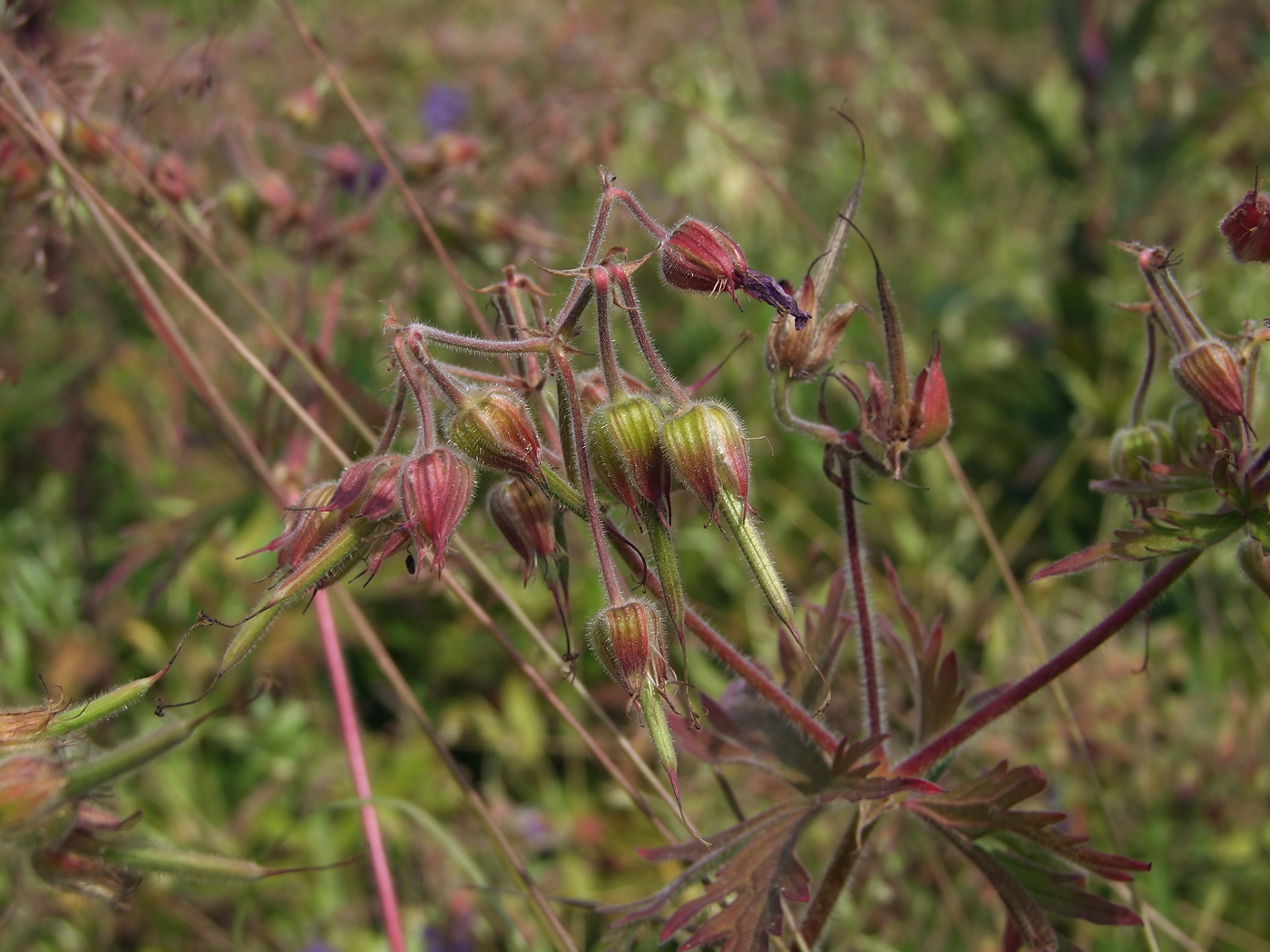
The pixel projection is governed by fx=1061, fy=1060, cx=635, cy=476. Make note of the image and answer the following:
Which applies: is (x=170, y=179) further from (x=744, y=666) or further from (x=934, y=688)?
(x=934, y=688)

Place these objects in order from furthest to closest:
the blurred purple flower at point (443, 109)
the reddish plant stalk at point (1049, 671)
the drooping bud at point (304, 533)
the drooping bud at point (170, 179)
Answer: the blurred purple flower at point (443, 109) < the drooping bud at point (170, 179) < the reddish plant stalk at point (1049, 671) < the drooping bud at point (304, 533)

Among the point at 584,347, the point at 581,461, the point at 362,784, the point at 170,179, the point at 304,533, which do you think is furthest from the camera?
the point at 584,347

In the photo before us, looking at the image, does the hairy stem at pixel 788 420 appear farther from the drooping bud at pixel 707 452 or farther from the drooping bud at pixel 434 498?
the drooping bud at pixel 434 498

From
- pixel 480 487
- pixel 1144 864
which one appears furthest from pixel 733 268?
pixel 480 487

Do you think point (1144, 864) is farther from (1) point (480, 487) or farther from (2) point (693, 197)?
(2) point (693, 197)

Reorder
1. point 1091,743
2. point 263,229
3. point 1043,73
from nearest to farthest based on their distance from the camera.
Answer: point 1091,743, point 263,229, point 1043,73

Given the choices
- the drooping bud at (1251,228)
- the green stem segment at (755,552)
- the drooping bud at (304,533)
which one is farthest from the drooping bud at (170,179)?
the drooping bud at (1251,228)

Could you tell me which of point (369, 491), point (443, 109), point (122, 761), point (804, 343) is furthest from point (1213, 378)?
point (443, 109)
